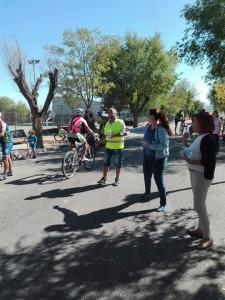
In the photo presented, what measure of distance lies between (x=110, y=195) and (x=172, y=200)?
51.7 inches

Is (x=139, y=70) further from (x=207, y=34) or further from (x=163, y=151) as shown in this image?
(x=163, y=151)

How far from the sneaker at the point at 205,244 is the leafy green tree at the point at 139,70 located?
103ft

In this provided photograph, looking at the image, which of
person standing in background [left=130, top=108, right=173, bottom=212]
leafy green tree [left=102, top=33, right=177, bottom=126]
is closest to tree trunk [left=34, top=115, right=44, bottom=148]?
person standing in background [left=130, top=108, right=173, bottom=212]

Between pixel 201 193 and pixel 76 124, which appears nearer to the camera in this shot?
pixel 201 193

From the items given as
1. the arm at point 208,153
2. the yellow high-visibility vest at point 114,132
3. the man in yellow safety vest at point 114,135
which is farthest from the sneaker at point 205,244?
the yellow high-visibility vest at point 114,132

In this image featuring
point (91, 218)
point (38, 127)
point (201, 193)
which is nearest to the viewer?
point (201, 193)

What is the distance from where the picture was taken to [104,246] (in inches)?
170

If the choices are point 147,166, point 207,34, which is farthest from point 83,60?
point 147,166

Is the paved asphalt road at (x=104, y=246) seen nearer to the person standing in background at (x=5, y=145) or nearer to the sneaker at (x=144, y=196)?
the sneaker at (x=144, y=196)

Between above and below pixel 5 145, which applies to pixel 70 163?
below

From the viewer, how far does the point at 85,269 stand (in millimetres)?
3688

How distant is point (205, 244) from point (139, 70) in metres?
32.7

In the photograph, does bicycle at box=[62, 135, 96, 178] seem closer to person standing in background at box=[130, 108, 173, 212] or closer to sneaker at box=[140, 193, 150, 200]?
sneaker at box=[140, 193, 150, 200]

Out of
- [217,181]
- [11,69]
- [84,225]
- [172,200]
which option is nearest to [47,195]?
[84,225]
